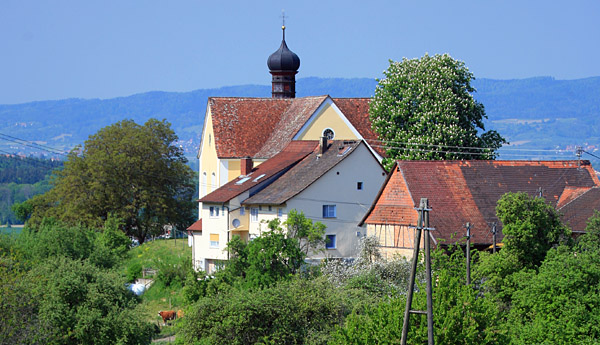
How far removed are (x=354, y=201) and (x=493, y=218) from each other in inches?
369

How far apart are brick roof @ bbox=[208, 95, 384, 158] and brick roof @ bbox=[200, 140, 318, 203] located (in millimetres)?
1709

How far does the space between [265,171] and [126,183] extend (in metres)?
18.7

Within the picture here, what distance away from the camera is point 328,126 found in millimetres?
62844

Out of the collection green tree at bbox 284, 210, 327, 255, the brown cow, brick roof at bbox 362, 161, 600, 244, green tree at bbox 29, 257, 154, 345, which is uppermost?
brick roof at bbox 362, 161, 600, 244

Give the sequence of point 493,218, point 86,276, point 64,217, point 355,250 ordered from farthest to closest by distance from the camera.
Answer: point 64,217
point 355,250
point 493,218
point 86,276

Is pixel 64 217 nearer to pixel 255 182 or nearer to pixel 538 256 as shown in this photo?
pixel 255 182

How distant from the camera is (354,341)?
1080 inches

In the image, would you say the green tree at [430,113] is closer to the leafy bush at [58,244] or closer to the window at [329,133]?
the window at [329,133]

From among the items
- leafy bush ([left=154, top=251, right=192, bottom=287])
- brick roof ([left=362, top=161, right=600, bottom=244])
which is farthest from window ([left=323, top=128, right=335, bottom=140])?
brick roof ([left=362, top=161, right=600, bottom=244])

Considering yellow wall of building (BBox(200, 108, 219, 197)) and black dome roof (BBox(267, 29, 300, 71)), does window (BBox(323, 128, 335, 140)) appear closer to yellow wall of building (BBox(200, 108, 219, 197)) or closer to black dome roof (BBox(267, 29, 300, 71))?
yellow wall of building (BBox(200, 108, 219, 197))

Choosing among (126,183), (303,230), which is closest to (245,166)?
(303,230)

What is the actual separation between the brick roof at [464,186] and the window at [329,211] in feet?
14.0

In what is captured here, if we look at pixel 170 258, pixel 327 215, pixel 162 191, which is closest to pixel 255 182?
pixel 327 215

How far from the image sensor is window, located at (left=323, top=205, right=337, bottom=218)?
53219 millimetres
